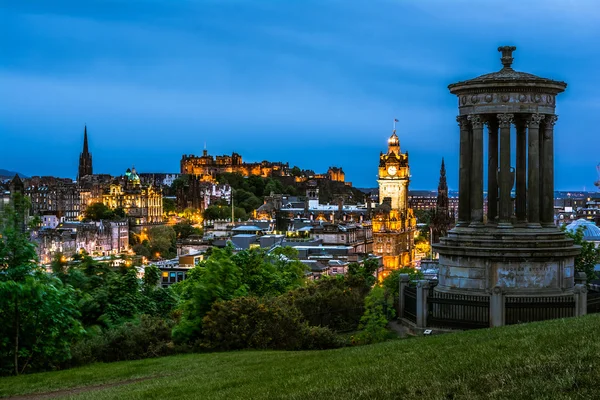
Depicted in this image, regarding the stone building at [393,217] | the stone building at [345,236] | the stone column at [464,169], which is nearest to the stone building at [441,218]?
the stone building at [393,217]

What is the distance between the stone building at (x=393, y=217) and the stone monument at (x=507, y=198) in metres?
116

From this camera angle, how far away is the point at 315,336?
28875 millimetres

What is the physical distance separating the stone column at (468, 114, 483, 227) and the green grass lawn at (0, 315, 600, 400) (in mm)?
6873

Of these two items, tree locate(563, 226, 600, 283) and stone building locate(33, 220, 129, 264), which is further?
stone building locate(33, 220, 129, 264)

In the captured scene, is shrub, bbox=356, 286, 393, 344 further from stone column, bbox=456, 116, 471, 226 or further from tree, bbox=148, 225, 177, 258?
tree, bbox=148, 225, 177, 258

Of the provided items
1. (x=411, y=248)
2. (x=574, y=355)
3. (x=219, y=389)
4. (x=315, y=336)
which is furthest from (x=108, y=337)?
(x=411, y=248)

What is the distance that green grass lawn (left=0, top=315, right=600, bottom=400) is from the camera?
13.6 m

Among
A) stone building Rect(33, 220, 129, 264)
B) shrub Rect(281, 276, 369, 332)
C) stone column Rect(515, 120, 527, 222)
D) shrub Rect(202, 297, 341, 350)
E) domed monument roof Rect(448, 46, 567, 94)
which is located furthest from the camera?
stone building Rect(33, 220, 129, 264)

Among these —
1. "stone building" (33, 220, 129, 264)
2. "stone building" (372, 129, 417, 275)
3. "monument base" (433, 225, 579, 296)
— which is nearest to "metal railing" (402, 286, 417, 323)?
"monument base" (433, 225, 579, 296)

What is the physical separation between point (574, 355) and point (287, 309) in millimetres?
17514

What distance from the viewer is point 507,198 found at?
27.0m

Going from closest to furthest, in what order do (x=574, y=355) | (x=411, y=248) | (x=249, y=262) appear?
(x=574, y=355) → (x=249, y=262) → (x=411, y=248)

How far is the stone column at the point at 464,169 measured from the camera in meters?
27.8

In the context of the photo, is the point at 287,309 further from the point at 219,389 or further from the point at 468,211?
the point at 219,389
